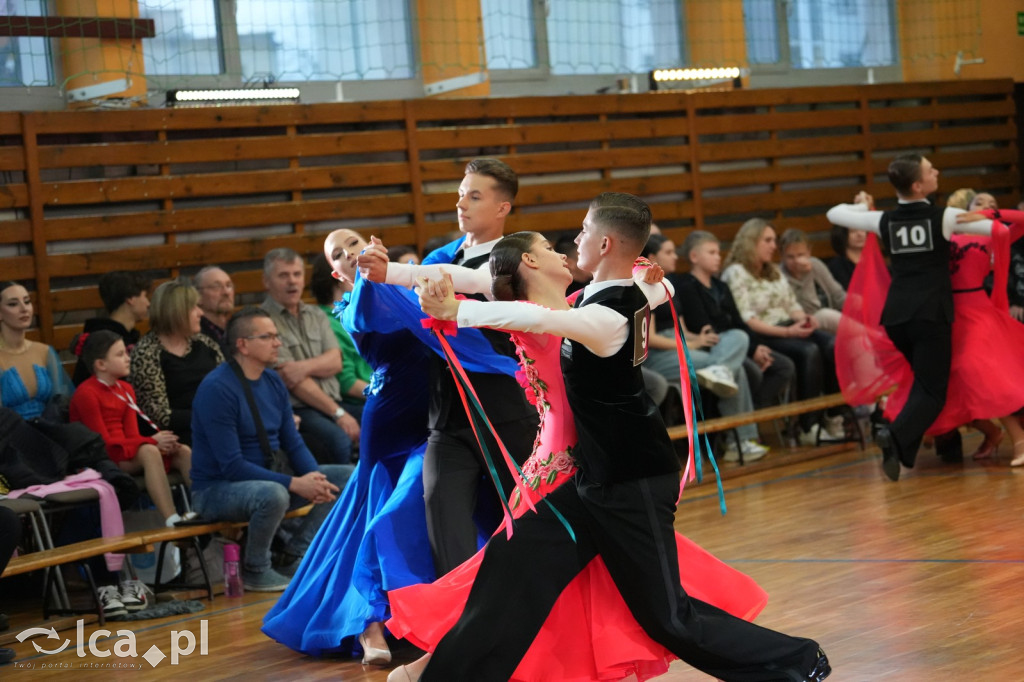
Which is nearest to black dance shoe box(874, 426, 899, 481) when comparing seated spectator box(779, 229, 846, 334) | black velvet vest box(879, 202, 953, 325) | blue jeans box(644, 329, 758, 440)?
black velvet vest box(879, 202, 953, 325)

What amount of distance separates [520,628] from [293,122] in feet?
19.0

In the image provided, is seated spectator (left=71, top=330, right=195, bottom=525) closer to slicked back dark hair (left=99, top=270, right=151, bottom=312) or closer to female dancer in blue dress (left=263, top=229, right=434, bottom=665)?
slicked back dark hair (left=99, top=270, right=151, bottom=312)

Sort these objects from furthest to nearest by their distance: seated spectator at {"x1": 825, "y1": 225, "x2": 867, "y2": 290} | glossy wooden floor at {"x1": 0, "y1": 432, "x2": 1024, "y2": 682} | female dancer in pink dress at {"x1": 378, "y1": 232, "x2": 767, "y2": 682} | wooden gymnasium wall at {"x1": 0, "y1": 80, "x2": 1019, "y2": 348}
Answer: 1. seated spectator at {"x1": 825, "y1": 225, "x2": 867, "y2": 290}
2. wooden gymnasium wall at {"x1": 0, "y1": 80, "x2": 1019, "y2": 348}
3. glossy wooden floor at {"x1": 0, "y1": 432, "x2": 1024, "y2": 682}
4. female dancer in pink dress at {"x1": 378, "y1": 232, "x2": 767, "y2": 682}

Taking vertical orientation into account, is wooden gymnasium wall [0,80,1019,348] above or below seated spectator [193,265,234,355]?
above

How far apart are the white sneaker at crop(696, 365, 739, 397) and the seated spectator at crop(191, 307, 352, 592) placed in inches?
115

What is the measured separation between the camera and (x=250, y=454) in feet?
19.6

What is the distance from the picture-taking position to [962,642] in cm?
380

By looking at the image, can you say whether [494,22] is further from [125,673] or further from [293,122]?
[125,673]

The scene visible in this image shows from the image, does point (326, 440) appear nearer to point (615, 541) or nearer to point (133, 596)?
point (133, 596)

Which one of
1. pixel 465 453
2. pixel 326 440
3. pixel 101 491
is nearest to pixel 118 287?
pixel 326 440

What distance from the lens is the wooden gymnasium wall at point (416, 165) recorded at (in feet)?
24.4

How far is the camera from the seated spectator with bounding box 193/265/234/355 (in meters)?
7.10

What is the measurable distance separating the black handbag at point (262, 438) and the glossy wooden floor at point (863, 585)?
0.64 meters

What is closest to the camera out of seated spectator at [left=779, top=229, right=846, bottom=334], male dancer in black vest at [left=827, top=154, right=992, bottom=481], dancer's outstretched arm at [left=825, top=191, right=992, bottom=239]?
dancer's outstretched arm at [left=825, top=191, right=992, bottom=239]
